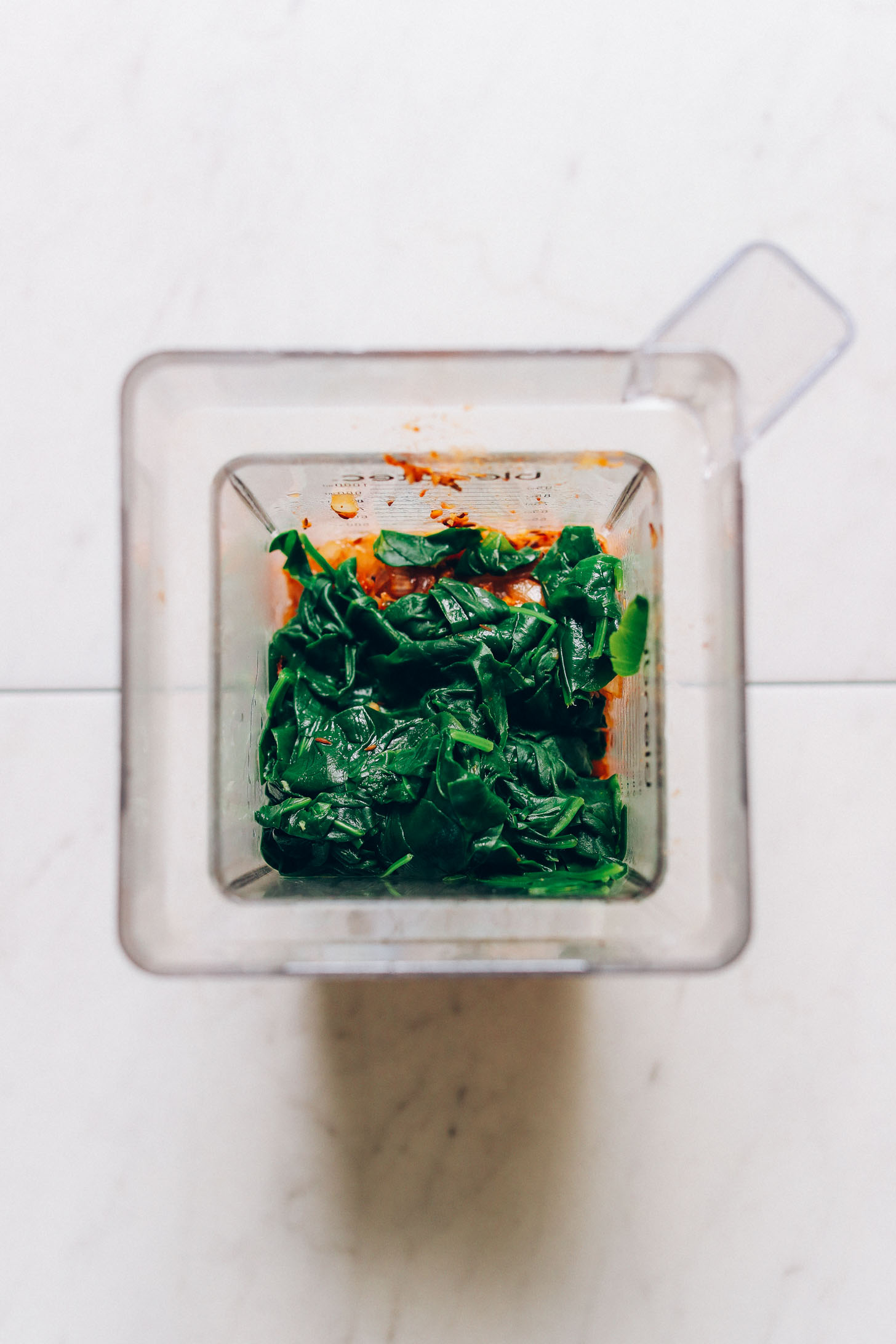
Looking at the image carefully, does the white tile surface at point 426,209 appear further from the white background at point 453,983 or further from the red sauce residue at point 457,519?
the red sauce residue at point 457,519

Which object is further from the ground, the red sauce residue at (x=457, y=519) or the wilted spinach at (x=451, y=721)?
the red sauce residue at (x=457, y=519)

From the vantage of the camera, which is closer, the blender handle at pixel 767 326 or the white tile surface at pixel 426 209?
the blender handle at pixel 767 326

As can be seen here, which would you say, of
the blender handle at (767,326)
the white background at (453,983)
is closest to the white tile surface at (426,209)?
the white background at (453,983)

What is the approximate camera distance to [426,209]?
0.73m

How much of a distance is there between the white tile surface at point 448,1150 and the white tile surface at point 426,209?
0.24m

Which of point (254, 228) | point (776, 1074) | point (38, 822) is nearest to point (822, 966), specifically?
point (776, 1074)

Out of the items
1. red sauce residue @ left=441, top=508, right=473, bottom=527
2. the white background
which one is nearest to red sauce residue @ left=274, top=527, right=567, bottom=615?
red sauce residue @ left=441, top=508, right=473, bottom=527

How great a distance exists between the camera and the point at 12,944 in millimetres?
697

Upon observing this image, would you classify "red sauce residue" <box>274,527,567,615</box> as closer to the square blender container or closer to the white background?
A: the square blender container

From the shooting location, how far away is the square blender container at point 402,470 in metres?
0.44

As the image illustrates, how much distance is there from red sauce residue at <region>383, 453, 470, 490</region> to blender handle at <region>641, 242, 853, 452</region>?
124 mm

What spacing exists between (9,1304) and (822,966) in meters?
0.64

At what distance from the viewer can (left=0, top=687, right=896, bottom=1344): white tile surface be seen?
2.24 feet

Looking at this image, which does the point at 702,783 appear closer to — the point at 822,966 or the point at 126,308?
the point at 822,966
